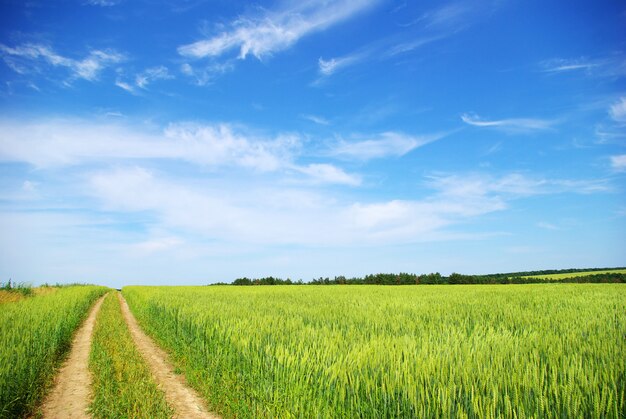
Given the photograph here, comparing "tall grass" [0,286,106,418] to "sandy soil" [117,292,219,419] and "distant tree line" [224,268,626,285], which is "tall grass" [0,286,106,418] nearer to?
"sandy soil" [117,292,219,419]

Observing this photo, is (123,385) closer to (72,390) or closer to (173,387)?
(173,387)

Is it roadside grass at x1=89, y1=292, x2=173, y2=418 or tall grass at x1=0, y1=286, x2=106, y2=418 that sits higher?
tall grass at x1=0, y1=286, x2=106, y2=418

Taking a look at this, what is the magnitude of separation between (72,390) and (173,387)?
2.39 meters

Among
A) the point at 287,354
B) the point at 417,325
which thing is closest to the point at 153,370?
the point at 287,354

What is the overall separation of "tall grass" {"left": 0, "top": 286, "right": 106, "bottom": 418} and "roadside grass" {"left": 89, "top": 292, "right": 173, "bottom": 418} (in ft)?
3.52

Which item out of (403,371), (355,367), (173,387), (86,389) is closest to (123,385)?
(173,387)

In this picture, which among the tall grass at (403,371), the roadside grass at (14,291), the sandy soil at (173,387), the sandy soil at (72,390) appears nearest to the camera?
the tall grass at (403,371)

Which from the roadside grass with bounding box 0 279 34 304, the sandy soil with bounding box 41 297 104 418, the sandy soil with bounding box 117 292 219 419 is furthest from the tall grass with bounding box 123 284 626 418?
the roadside grass with bounding box 0 279 34 304

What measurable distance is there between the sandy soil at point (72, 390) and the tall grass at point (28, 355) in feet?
0.84

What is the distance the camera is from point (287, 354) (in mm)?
5289

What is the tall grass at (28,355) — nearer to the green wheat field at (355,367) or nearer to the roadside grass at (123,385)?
the green wheat field at (355,367)

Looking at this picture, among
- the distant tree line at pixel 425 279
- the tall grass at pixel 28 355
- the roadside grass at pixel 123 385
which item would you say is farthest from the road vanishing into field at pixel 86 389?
the distant tree line at pixel 425 279

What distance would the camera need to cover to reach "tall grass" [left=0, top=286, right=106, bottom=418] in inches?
265

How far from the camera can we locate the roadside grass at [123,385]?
6387 millimetres
